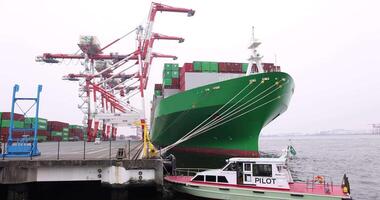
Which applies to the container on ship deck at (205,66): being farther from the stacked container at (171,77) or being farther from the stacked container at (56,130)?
the stacked container at (56,130)

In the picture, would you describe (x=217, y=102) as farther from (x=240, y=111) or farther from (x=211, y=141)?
(x=211, y=141)

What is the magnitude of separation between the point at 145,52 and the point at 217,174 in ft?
104

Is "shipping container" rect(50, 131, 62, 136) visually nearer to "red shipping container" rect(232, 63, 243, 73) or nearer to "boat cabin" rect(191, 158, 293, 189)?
"red shipping container" rect(232, 63, 243, 73)

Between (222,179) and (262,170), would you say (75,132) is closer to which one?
(222,179)

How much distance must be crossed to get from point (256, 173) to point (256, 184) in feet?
1.83

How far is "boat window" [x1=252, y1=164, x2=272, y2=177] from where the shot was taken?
53.8ft

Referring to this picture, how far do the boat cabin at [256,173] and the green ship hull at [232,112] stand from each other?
33.5 ft

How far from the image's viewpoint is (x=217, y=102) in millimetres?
28109

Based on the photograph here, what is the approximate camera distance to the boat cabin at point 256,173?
635 inches

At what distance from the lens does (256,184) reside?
53.5 feet

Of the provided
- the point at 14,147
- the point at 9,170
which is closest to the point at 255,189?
the point at 9,170

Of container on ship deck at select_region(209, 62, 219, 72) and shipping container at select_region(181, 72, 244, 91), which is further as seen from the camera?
container on ship deck at select_region(209, 62, 219, 72)

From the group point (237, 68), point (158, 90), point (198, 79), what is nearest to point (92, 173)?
point (198, 79)

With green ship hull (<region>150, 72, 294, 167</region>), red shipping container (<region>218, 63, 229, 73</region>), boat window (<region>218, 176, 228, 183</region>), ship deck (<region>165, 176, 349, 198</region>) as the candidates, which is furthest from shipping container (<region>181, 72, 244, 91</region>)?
boat window (<region>218, 176, 228, 183</region>)
